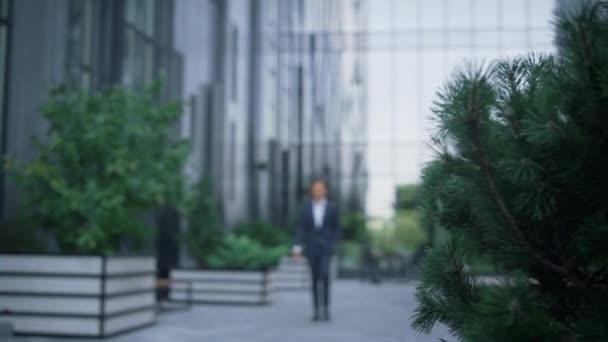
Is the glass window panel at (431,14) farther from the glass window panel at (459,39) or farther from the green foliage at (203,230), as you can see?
the green foliage at (203,230)

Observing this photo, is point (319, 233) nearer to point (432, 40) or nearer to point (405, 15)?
point (432, 40)

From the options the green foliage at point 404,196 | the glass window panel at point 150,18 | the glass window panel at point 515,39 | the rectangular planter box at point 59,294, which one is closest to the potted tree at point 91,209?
the rectangular planter box at point 59,294

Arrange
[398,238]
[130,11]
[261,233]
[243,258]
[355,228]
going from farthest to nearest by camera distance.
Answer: [355,228] → [398,238] → [261,233] → [130,11] → [243,258]

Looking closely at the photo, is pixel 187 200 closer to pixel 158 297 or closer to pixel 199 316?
pixel 199 316

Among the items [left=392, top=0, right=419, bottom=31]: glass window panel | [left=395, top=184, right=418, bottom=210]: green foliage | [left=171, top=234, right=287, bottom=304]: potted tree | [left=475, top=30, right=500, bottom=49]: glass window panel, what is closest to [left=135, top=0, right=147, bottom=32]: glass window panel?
[left=171, top=234, right=287, bottom=304]: potted tree

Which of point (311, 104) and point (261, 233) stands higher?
point (311, 104)

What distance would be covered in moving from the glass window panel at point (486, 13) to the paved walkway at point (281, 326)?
1786 centimetres

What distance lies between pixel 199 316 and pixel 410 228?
49.8 ft

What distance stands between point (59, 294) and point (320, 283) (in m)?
3.31

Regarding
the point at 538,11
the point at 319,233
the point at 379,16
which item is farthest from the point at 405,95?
the point at 319,233

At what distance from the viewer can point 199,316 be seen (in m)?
9.72

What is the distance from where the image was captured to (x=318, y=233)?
9.52 m

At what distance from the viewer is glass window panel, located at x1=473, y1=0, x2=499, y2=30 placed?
2745cm

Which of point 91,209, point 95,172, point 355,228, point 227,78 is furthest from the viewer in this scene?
point 355,228
